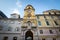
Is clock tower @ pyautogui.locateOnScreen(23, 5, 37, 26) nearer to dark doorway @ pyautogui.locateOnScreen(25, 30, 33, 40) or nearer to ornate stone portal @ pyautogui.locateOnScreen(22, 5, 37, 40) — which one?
ornate stone portal @ pyautogui.locateOnScreen(22, 5, 37, 40)

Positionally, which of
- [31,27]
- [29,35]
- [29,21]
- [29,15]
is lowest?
[29,35]

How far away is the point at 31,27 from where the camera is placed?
3142cm

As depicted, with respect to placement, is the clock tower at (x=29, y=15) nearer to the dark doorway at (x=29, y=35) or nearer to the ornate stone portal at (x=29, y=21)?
the ornate stone portal at (x=29, y=21)

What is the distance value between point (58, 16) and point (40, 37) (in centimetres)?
1097

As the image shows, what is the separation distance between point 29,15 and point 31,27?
16.0 ft

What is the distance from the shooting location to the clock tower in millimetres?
32559

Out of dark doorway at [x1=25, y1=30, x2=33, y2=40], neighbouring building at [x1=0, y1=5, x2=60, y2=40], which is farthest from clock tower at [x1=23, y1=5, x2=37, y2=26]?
dark doorway at [x1=25, y1=30, x2=33, y2=40]

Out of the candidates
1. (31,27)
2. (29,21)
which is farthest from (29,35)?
(29,21)

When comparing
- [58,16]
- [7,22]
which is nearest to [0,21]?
[7,22]

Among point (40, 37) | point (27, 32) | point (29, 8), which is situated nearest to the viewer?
point (40, 37)

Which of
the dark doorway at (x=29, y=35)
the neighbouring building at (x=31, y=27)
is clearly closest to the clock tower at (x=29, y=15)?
the neighbouring building at (x=31, y=27)

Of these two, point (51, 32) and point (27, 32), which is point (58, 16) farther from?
point (27, 32)

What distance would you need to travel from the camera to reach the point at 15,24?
108 feet

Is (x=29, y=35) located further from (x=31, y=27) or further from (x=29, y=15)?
(x=29, y=15)
